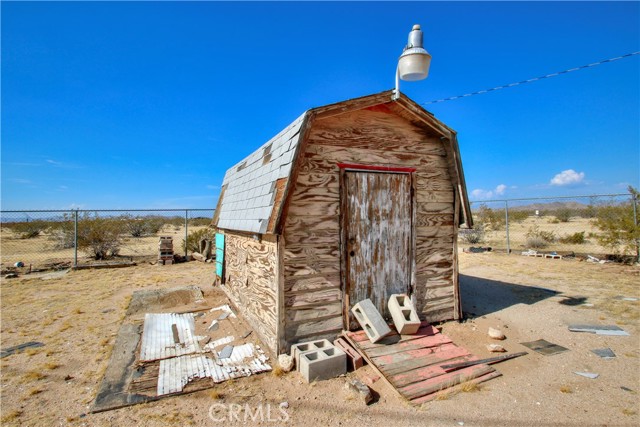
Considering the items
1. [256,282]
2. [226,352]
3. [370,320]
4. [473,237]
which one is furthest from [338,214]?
[473,237]

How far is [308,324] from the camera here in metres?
4.76

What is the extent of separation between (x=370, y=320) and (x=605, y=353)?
3.65 meters

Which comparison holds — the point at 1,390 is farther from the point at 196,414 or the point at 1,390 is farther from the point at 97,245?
the point at 97,245

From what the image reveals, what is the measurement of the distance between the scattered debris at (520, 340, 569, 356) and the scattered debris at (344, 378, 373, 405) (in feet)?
10.3

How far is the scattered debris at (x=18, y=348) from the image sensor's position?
4883 millimetres

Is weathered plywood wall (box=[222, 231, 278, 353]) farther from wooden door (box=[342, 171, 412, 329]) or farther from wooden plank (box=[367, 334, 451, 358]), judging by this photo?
wooden plank (box=[367, 334, 451, 358])

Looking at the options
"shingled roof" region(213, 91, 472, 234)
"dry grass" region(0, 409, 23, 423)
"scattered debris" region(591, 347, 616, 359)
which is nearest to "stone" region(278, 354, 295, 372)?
"shingled roof" region(213, 91, 472, 234)

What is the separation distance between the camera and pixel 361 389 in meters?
3.68

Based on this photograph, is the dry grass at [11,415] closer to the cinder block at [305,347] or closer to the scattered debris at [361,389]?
the cinder block at [305,347]

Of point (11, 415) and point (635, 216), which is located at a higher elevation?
point (635, 216)

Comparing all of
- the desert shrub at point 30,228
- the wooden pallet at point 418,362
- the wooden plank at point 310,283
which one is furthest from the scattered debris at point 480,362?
the desert shrub at point 30,228

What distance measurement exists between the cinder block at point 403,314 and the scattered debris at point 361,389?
1.37 metres

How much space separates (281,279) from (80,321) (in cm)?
491

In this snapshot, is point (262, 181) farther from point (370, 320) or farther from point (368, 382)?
point (368, 382)
